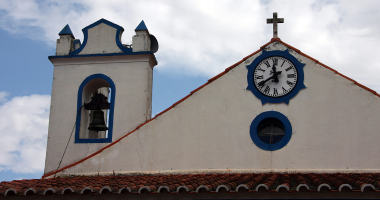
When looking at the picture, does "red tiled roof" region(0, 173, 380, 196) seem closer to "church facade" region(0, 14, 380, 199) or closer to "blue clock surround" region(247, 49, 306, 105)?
"church facade" region(0, 14, 380, 199)

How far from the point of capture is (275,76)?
→ 10148mm

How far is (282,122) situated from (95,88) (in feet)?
17.1

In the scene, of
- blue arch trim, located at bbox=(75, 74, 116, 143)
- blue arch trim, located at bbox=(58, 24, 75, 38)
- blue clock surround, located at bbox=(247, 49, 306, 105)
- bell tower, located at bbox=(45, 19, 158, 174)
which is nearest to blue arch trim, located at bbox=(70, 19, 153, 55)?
bell tower, located at bbox=(45, 19, 158, 174)

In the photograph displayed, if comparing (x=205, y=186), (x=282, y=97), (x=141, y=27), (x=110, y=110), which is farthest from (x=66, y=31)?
(x=205, y=186)

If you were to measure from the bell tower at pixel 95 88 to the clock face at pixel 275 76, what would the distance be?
2899mm

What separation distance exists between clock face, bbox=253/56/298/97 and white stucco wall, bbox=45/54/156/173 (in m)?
2.90

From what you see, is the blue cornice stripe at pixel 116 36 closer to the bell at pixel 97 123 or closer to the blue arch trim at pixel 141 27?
the blue arch trim at pixel 141 27

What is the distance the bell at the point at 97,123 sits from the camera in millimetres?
11242

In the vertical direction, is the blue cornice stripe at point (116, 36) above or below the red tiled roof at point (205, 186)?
above

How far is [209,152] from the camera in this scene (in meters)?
9.85

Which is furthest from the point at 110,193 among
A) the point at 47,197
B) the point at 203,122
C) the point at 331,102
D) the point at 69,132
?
the point at 331,102

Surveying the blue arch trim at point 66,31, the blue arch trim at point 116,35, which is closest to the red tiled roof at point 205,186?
the blue arch trim at point 116,35

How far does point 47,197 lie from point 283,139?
494 cm

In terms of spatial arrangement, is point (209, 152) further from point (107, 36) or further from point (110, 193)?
point (107, 36)
